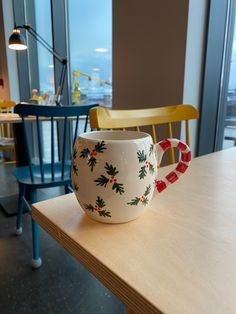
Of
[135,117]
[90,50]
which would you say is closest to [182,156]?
[135,117]

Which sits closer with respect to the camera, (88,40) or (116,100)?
(116,100)

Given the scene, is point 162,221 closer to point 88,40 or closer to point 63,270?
point 63,270

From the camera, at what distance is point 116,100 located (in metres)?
1.92

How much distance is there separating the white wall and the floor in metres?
1.01

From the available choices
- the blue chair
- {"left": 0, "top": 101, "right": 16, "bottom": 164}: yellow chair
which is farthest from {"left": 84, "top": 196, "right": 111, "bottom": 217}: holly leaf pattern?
{"left": 0, "top": 101, "right": 16, "bottom": 164}: yellow chair

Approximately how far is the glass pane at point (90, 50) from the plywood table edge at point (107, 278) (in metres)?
2.08

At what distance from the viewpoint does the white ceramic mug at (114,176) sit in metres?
0.35

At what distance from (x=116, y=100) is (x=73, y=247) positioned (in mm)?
1666

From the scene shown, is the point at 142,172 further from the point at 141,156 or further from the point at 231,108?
the point at 231,108

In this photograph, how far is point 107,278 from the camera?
290 mm

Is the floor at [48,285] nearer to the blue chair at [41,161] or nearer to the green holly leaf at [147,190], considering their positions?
the blue chair at [41,161]

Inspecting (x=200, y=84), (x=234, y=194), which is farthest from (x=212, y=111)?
(x=234, y=194)

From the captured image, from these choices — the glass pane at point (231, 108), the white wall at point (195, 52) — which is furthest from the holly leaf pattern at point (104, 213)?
the glass pane at point (231, 108)

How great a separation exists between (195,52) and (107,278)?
1.42 meters
